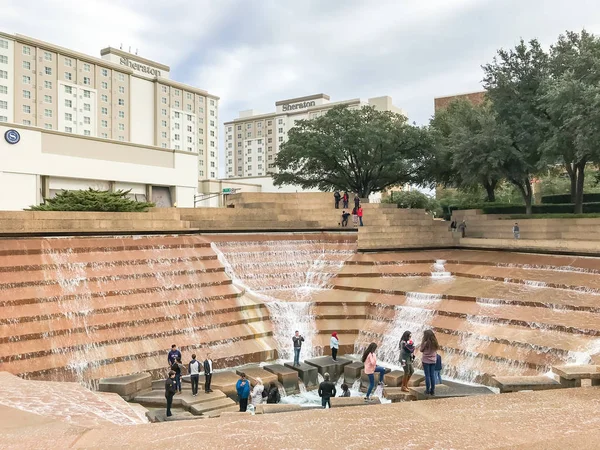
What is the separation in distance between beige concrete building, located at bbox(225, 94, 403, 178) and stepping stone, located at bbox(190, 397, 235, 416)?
101 metres

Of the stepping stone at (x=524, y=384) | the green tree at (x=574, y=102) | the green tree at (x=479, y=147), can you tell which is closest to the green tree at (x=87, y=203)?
the stepping stone at (x=524, y=384)

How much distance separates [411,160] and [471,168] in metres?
9.16

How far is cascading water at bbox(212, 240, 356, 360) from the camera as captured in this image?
18719 mm

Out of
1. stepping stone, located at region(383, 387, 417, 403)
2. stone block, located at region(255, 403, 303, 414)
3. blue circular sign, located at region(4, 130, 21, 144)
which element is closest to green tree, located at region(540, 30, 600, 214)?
stepping stone, located at region(383, 387, 417, 403)

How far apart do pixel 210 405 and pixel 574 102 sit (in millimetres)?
23574

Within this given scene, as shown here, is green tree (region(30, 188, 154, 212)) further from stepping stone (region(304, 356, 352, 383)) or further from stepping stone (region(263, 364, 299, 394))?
stepping stone (region(304, 356, 352, 383))

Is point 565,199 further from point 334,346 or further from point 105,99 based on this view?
point 105,99

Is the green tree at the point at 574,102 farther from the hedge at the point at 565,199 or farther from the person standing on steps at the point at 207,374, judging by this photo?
the person standing on steps at the point at 207,374

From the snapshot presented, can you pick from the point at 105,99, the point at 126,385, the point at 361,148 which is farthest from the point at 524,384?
the point at 105,99

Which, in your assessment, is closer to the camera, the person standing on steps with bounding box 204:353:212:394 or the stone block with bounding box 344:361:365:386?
the person standing on steps with bounding box 204:353:212:394

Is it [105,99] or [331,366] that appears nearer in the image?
[331,366]

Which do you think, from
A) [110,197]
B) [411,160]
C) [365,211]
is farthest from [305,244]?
[411,160]

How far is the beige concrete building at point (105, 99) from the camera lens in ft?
198

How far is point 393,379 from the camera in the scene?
47.3ft
